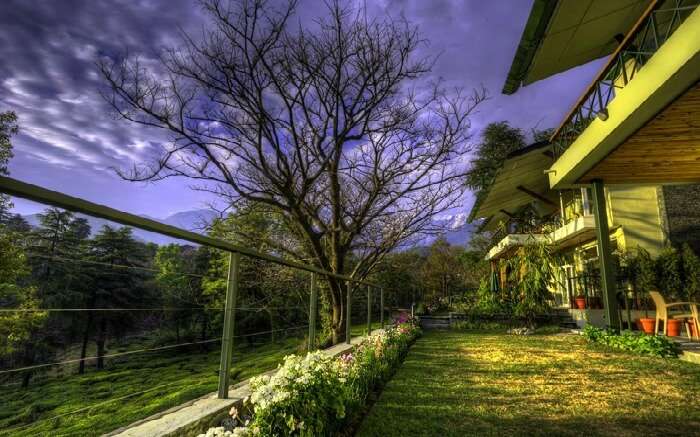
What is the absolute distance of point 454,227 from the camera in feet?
33.4

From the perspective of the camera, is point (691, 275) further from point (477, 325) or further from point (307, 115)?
point (307, 115)

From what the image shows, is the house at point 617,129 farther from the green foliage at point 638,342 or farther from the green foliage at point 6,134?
the green foliage at point 6,134

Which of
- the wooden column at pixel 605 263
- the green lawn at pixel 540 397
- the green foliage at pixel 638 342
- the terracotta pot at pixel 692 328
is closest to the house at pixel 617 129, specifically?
the wooden column at pixel 605 263

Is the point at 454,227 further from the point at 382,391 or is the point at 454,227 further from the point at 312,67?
the point at 382,391

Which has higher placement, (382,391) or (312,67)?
(312,67)

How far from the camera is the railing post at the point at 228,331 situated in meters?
2.65

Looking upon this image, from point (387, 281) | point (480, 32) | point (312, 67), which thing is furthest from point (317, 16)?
point (387, 281)

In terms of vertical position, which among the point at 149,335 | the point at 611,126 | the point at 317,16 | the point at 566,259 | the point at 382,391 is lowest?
the point at 382,391

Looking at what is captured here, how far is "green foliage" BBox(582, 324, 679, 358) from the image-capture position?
6.41 meters

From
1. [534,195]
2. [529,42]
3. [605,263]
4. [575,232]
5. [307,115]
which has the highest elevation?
[529,42]

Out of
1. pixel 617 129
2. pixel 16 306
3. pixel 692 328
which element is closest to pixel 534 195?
pixel 692 328

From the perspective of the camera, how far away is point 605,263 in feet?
27.2

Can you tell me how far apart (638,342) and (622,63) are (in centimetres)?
477

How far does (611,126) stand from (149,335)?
7128 mm
